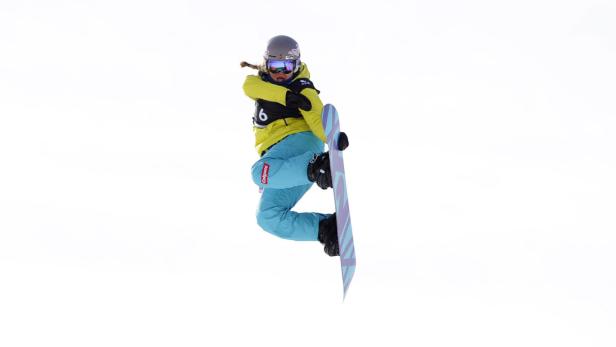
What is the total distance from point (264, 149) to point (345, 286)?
3.57 ft

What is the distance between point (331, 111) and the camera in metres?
5.87

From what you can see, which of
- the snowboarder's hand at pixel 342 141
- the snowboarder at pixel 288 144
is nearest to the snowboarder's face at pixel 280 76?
the snowboarder at pixel 288 144

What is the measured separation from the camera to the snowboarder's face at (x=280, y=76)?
20.2 feet

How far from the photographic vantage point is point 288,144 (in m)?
6.25

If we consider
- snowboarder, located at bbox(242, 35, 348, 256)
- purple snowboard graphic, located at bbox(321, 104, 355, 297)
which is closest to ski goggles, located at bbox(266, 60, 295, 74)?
snowboarder, located at bbox(242, 35, 348, 256)

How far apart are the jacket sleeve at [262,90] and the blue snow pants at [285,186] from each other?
34 cm

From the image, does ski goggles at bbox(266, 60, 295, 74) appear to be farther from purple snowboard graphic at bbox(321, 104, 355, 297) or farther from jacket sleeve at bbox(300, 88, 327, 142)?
purple snowboard graphic at bbox(321, 104, 355, 297)

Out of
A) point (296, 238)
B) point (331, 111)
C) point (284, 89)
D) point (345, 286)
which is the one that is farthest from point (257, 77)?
point (345, 286)

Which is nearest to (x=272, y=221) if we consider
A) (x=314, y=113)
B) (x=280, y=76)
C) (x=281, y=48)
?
(x=314, y=113)

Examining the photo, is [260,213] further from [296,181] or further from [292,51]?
[292,51]

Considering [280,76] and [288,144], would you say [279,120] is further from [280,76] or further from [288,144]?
[280,76]

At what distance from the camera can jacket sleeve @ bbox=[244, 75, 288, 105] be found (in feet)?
19.8

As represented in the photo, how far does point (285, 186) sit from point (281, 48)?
91 cm

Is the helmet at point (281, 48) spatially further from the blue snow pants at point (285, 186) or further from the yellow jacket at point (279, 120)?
the blue snow pants at point (285, 186)
